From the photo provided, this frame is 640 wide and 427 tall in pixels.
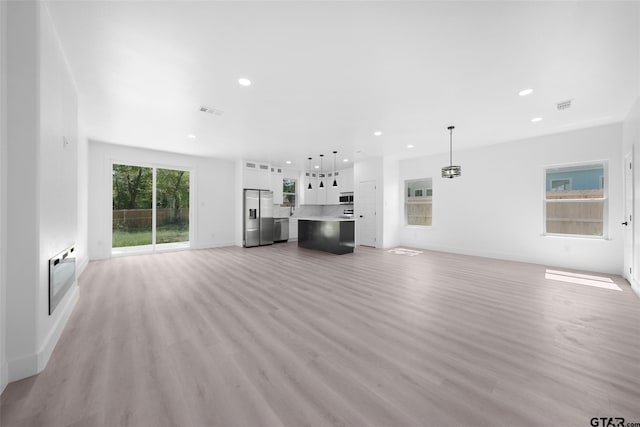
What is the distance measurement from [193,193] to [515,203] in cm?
864

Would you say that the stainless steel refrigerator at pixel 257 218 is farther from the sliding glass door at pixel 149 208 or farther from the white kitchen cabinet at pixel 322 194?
the white kitchen cabinet at pixel 322 194

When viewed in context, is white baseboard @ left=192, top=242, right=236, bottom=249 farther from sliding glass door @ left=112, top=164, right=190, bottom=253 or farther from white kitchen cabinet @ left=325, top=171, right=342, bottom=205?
white kitchen cabinet @ left=325, top=171, right=342, bottom=205

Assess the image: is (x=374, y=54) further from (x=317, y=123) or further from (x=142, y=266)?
→ (x=142, y=266)

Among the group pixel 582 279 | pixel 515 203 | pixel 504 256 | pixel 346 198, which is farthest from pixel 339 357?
pixel 346 198

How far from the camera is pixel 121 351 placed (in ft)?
6.70

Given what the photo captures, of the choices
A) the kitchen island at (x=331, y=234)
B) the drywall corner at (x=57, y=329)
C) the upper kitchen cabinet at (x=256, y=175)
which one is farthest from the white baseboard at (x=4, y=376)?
the upper kitchen cabinet at (x=256, y=175)

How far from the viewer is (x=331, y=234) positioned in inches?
263

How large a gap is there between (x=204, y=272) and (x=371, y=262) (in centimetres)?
352

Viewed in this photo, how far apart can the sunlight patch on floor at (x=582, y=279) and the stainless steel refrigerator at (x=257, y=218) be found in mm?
7011

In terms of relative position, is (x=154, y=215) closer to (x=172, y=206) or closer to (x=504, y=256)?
(x=172, y=206)

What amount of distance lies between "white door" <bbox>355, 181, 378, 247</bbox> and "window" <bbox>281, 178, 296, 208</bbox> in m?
2.62

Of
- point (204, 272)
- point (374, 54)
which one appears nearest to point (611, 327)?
point (374, 54)

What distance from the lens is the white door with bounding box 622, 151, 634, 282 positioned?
3836mm

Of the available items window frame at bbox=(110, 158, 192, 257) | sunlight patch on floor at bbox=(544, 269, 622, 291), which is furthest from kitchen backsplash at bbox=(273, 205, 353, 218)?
sunlight patch on floor at bbox=(544, 269, 622, 291)
